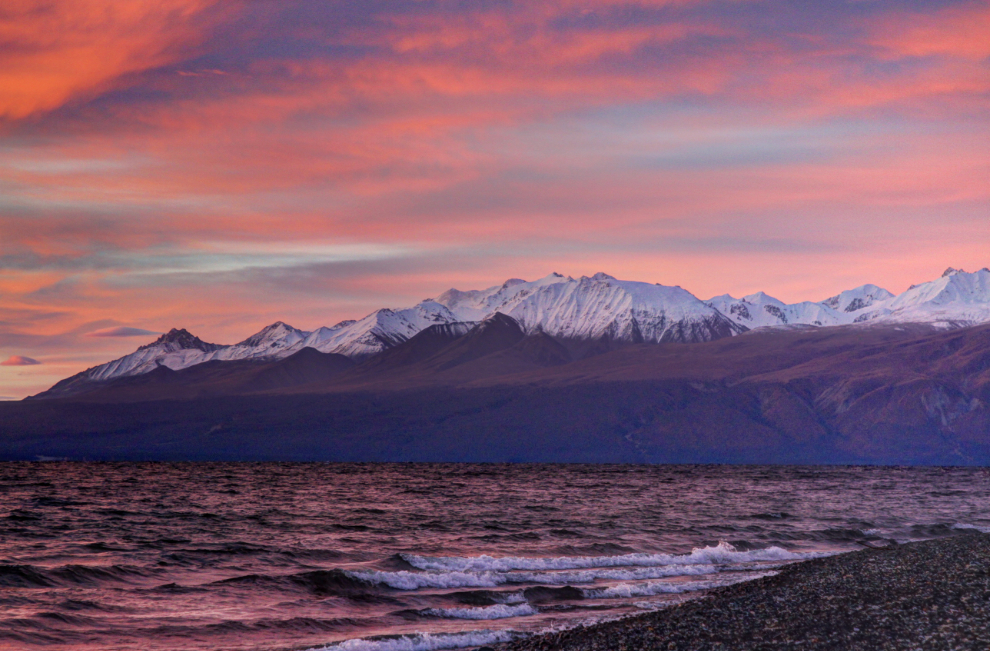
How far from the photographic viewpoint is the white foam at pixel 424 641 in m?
25.1

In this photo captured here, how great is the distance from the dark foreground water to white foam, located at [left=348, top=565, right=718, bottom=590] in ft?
0.34

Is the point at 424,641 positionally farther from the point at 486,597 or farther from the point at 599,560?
the point at 599,560

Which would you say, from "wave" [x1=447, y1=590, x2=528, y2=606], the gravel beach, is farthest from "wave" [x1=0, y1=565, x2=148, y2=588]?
the gravel beach

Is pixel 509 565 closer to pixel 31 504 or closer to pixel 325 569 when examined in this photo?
pixel 325 569

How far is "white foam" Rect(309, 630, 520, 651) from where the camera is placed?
25141mm

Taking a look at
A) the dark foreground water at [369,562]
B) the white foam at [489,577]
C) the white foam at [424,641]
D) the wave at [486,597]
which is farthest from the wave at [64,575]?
the white foam at [424,641]

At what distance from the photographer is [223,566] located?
38.8 metres

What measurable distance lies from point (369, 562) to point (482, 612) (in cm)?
1060

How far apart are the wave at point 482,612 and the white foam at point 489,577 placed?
174 inches

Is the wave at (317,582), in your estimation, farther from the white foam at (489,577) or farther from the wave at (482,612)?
the wave at (482,612)

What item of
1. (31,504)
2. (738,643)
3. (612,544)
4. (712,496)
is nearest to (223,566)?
(612,544)

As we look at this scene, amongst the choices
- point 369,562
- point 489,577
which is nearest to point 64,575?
point 369,562

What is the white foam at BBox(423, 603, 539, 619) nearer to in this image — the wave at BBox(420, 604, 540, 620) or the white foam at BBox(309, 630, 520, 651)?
the wave at BBox(420, 604, 540, 620)

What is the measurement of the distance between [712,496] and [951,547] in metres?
58.4
